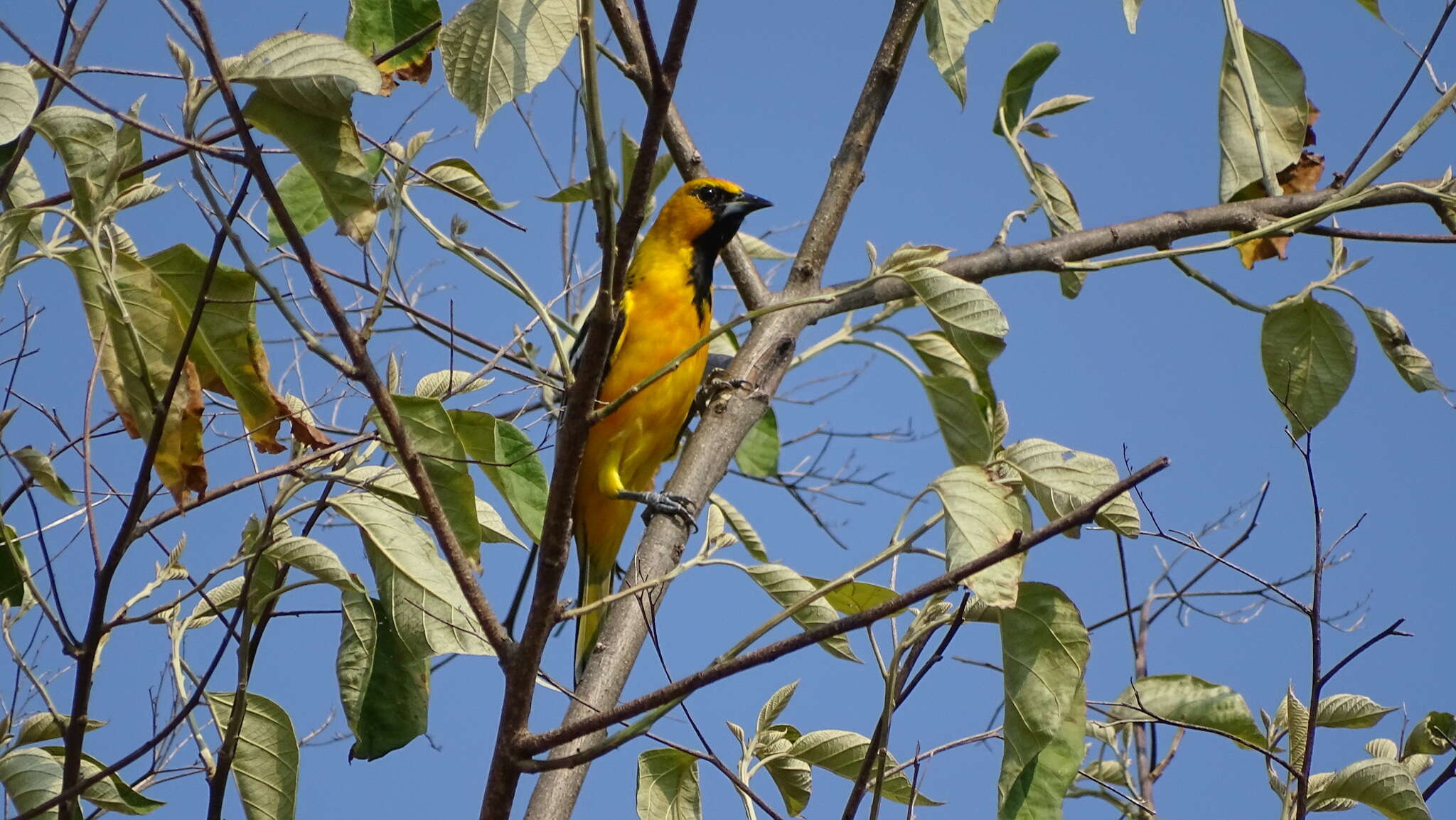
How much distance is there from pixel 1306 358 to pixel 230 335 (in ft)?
7.17

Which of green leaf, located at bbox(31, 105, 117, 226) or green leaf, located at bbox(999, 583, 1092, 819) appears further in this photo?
green leaf, located at bbox(999, 583, 1092, 819)

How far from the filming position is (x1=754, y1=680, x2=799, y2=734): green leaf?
237cm

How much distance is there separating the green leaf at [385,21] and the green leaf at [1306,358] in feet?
6.11

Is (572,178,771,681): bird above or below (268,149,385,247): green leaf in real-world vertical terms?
above

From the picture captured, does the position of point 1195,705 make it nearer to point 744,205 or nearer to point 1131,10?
point 1131,10

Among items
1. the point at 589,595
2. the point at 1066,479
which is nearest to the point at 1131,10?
the point at 1066,479

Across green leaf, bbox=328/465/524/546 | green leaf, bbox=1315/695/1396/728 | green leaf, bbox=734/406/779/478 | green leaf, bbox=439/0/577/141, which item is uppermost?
green leaf, bbox=734/406/779/478

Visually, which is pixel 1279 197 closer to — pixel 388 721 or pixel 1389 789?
pixel 1389 789

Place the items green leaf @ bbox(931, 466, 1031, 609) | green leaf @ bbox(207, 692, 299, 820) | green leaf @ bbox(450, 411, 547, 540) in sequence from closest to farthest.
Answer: green leaf @ bbox(931, 466, 1031, 609) < green leaf @ bbox(450, 411, 547, 540) < green leaf @ bbox(207, 692, 299, 820)

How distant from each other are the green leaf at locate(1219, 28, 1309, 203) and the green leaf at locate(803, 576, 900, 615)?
1.26m

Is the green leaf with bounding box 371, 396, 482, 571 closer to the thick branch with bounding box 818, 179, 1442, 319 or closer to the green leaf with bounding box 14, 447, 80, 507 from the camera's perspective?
the green leaf with bounding box 14, 447, 80, 507

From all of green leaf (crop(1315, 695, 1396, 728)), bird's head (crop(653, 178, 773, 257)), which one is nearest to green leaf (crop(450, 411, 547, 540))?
green leaf (crop(1315, 695, 1396, 728))

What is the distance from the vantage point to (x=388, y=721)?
6.79 ft

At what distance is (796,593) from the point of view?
2.21 m
